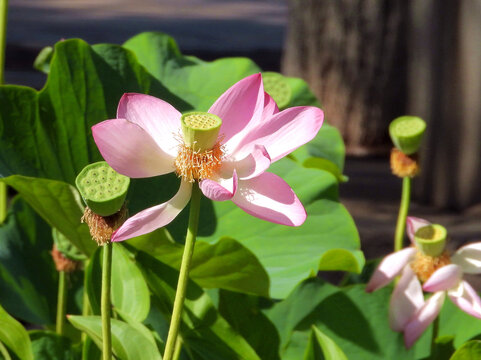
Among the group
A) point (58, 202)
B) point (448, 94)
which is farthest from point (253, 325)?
point (448, 94)

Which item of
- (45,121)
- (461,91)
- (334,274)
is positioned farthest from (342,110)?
(45,121)

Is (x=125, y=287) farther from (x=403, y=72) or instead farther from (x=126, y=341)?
(x=403, y=72)

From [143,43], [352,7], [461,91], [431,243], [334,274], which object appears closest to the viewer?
[431,243]

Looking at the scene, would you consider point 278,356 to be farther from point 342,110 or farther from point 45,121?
point 342,110

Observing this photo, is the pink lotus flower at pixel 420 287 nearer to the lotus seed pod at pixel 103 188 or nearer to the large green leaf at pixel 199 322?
the large green leaf at pixel 199 322

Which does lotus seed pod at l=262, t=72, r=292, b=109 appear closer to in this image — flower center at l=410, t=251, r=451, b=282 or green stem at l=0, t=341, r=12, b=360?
flower center at l=410, t=251, r=451, b=282

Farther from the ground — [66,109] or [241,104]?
[241,104]
